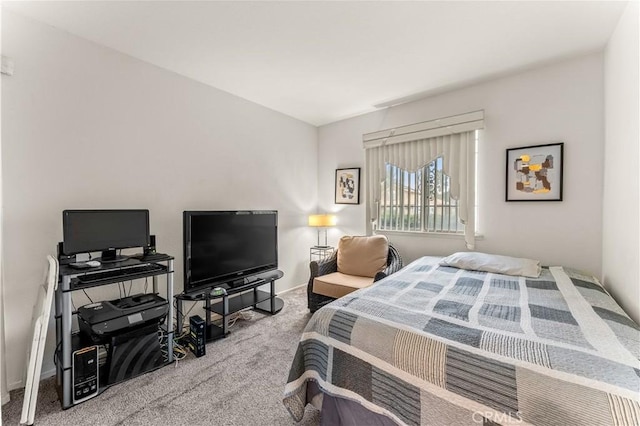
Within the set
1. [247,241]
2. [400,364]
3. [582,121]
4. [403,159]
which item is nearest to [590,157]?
[582,121]

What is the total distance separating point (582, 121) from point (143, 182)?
13.5ft

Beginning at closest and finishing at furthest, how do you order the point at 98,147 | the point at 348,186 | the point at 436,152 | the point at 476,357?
the point at 476,357, the point at 98,147, the point at 436,152, the point at 348,186

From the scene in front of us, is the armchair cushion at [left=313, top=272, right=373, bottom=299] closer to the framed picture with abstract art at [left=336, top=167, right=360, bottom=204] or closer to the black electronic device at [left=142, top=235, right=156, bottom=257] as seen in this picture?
the framed picture with abstract art at [left=336, top=167, right=360, bottom=204]

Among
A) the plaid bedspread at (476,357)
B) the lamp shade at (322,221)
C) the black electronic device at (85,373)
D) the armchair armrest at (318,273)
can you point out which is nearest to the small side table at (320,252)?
the lamp shade at (322,221)

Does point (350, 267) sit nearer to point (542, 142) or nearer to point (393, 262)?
point (393, 262)

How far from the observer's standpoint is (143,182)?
8.13 ft

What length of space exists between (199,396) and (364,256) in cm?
208

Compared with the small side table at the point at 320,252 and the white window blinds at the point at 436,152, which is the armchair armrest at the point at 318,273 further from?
the white window blinds at the point at 436,152

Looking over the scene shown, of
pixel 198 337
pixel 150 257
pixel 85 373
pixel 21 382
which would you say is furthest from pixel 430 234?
pixel 21 382

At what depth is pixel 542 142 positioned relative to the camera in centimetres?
263

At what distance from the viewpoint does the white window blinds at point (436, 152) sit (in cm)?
299

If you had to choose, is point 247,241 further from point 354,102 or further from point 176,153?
point 354,102

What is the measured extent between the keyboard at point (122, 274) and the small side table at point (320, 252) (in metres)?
2.36

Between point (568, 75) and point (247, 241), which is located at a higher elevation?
point (568, 75)
